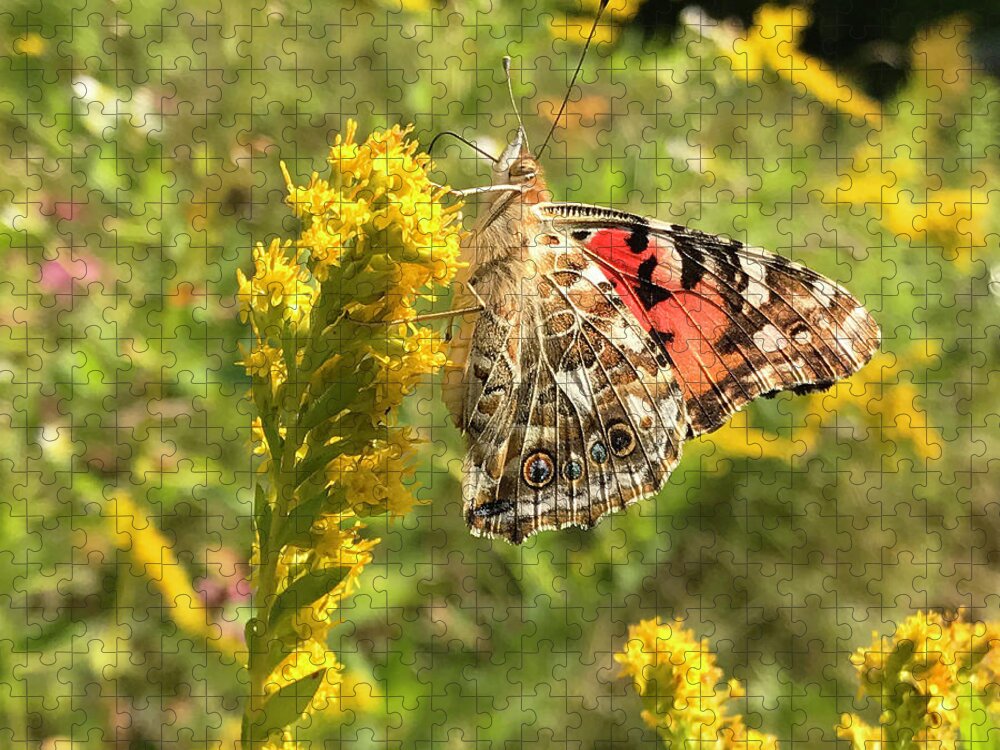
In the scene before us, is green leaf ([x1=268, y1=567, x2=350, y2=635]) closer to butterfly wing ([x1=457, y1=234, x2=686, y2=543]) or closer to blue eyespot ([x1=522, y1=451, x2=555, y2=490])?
butterfly wing ([x1=457, y1=234, x2=686, y2=543])

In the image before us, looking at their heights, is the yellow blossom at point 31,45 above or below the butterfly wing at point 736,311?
above

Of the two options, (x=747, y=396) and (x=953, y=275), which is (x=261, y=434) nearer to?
(x=747, y=396)

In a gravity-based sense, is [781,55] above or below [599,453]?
above

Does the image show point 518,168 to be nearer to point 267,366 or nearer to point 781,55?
point 267,366

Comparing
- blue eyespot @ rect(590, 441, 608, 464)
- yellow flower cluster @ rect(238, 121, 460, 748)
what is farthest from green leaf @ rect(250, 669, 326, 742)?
blue eyespot @ rect(590, 441, 608, 464)

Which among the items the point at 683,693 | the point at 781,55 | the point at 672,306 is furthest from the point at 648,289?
the point at 781,55

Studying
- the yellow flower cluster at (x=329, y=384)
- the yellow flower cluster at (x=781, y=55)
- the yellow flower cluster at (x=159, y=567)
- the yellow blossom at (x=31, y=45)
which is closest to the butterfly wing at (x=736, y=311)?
the yellow flower cluster at (x=329, y=384)

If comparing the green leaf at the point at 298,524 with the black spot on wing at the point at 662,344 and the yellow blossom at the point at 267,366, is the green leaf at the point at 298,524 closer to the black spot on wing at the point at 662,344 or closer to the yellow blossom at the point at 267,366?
the yellow blossom at the point at 267,366
